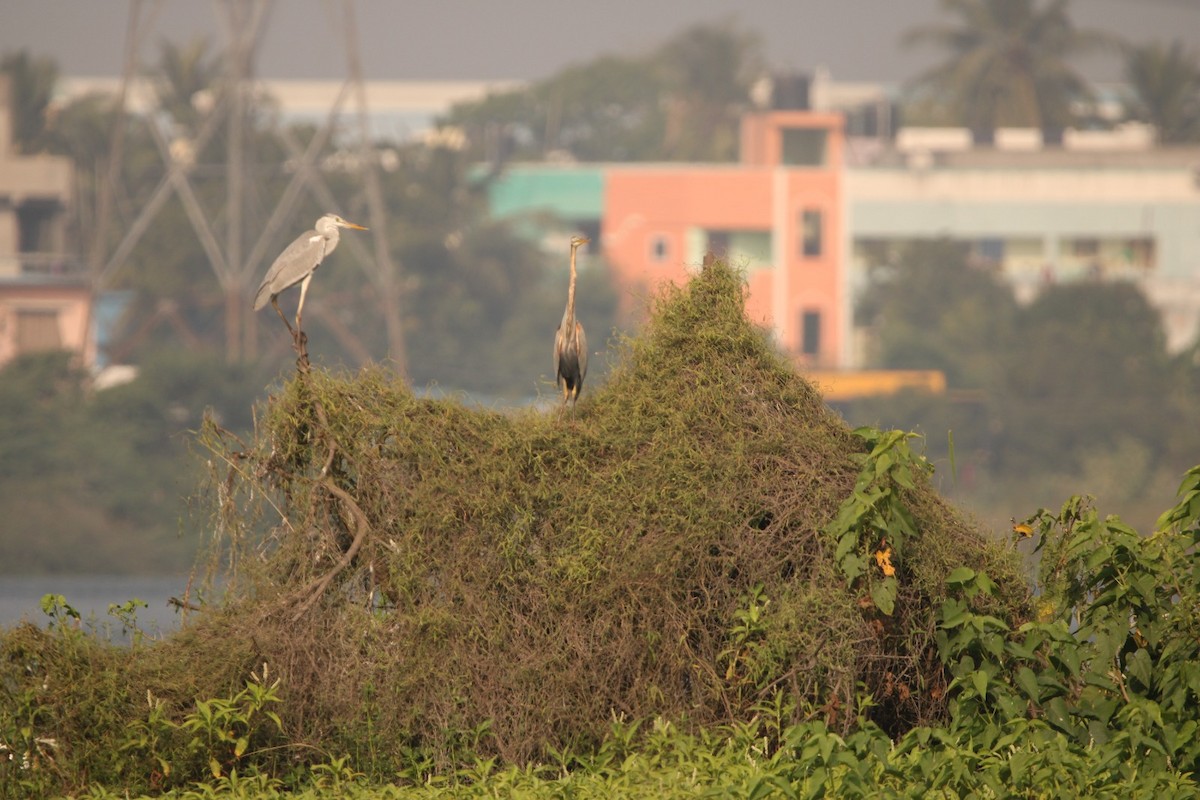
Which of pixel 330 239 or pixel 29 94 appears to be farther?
pixel 29 94

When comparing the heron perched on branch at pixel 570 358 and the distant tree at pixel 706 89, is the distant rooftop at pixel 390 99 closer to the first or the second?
the distant tree at pixel 706 89

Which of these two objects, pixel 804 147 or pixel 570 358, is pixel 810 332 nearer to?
pixel 804 147

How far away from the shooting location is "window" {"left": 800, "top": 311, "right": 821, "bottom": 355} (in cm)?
4828

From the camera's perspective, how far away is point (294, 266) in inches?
262

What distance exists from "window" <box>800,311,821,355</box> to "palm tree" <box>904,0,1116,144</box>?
900 centimetres

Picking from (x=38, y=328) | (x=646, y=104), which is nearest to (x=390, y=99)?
(x=646, y=104)

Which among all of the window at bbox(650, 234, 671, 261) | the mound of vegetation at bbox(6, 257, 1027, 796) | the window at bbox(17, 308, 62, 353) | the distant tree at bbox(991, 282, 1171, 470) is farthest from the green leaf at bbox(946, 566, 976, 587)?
the window at bbox(650, 234, 671, 261)

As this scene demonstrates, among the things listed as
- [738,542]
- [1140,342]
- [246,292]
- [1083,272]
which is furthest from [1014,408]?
[738,542]

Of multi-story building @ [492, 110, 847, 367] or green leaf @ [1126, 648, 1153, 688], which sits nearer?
green leaf @ [1126, 648, 1153, 688]

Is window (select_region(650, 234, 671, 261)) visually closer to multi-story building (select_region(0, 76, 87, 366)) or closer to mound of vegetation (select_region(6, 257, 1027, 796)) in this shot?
multi-story building (select_region(0, 76, 87, 366))

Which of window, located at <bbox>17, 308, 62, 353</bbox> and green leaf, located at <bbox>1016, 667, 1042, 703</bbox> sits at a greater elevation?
green leaf, located at <bbox>1016, 667, 1042, 703</bbox>

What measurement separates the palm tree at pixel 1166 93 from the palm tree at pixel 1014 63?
136cm

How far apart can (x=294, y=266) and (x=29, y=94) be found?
151 feet

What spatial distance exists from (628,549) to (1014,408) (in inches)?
1507
